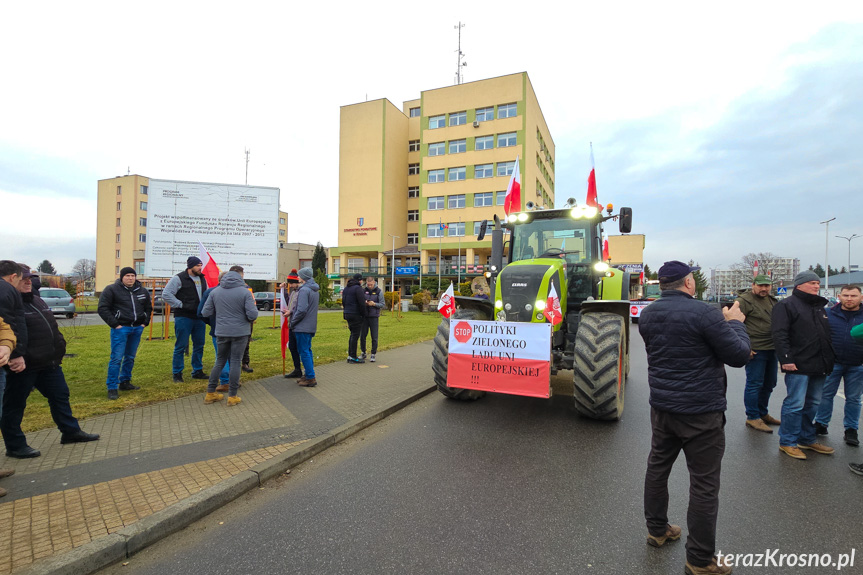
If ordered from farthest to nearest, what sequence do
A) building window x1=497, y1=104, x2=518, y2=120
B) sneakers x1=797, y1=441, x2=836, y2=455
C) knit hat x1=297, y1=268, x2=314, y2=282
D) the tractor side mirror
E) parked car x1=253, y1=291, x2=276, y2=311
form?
building window x1=497, y1=104, x2=518, y2=120, parked car x1=253, y1=291, x2=276, y2=311, knit hat x1=297, y1=268, x2=314, y2=282, the tractor side mirror, sneakers x1=797, y1=441, x2=836, y2=455

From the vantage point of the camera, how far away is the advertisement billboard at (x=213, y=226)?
9.99m

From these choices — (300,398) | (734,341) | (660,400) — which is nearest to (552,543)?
(660,400)

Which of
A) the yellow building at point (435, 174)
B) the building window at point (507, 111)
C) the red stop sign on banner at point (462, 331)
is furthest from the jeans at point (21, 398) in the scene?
the building window at point (507, 111)

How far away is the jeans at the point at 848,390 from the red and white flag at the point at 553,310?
3.00 metres

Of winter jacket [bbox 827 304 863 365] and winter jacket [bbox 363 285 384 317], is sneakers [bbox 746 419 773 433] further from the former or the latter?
winter jacket [bbox 363 285 384 317]

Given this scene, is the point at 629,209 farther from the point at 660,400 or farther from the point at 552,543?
the point at 552,543

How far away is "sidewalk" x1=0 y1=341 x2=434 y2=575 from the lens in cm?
288

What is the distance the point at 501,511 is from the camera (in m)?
3.42

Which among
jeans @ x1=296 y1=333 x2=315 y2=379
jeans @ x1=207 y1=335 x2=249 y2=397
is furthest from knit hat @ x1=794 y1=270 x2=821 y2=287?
jeans @ x1=207 y1=335 x2=249 y2=397

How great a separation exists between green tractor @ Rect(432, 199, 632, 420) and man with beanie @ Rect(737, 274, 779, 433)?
1.51m

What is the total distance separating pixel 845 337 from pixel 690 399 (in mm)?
3463

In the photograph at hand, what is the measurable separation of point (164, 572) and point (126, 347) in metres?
5.03

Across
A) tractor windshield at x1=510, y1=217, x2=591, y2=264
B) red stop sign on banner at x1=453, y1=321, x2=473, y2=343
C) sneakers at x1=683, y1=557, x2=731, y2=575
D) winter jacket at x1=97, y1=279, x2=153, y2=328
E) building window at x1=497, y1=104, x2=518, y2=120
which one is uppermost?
building window at x1=497, y1=104, x2=518, y2=120

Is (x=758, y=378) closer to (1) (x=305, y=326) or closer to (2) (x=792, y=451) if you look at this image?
(2) (x=792, y=451)
